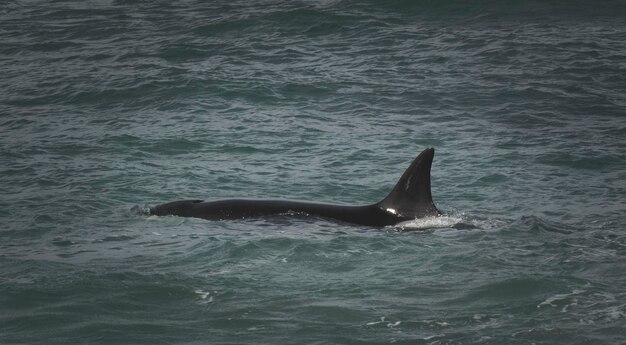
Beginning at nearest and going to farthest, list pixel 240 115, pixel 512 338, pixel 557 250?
pixel 512 338 → pixel 557 250 → pixel 240 115

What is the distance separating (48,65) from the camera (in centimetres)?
3256

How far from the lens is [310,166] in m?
23.5

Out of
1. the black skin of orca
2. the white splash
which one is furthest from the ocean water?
the black skin of orca

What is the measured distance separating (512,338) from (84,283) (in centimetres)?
650

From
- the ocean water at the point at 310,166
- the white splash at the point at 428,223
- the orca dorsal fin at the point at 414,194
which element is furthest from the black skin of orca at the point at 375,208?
the ocean water at the point at 310,166

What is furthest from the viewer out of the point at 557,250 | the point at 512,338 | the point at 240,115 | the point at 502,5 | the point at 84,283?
the point at 502,5

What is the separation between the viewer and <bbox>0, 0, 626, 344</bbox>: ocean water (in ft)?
46.4

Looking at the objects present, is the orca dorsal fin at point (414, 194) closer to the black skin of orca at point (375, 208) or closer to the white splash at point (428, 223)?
the black skin of orca at point (375, 208)

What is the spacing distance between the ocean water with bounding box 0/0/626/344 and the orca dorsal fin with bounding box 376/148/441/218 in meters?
0.35

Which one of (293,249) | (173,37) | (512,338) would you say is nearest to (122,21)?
(173,37)

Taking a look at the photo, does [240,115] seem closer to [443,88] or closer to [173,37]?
[443,88]

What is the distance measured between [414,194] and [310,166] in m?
5.69

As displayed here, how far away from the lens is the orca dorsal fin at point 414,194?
708 inches

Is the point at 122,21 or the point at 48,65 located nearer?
the point at 48,65
